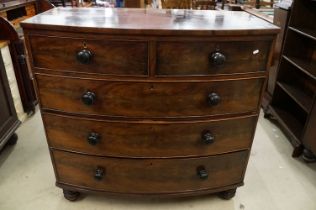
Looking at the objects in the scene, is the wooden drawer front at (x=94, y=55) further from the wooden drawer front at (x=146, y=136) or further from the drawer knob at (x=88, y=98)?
the wooden drawer front at (x=146, y=136)

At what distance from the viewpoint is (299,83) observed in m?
2.11

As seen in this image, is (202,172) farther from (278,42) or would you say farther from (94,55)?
(278,42)

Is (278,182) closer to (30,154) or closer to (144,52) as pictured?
(144,52)

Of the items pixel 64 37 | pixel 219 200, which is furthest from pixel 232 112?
pixel 64 37

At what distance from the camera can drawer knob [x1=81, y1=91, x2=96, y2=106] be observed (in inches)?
41.3

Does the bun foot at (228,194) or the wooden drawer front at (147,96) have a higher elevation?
the wooden drawer front at (147,96)

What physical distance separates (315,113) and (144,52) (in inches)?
50.6

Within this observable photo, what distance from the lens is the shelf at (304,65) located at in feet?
5.73

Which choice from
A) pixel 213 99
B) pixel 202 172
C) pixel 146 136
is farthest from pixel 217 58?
pixel 202 172

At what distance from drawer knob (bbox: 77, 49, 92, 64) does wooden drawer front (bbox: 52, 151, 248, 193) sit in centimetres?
51

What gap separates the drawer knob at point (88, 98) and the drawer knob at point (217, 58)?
0.51 m

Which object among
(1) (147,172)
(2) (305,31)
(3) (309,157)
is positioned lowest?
(3) (309,157)

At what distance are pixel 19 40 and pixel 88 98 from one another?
1286 millimetres

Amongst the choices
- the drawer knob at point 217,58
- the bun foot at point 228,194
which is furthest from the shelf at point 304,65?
the drawer knob at point 217,58
